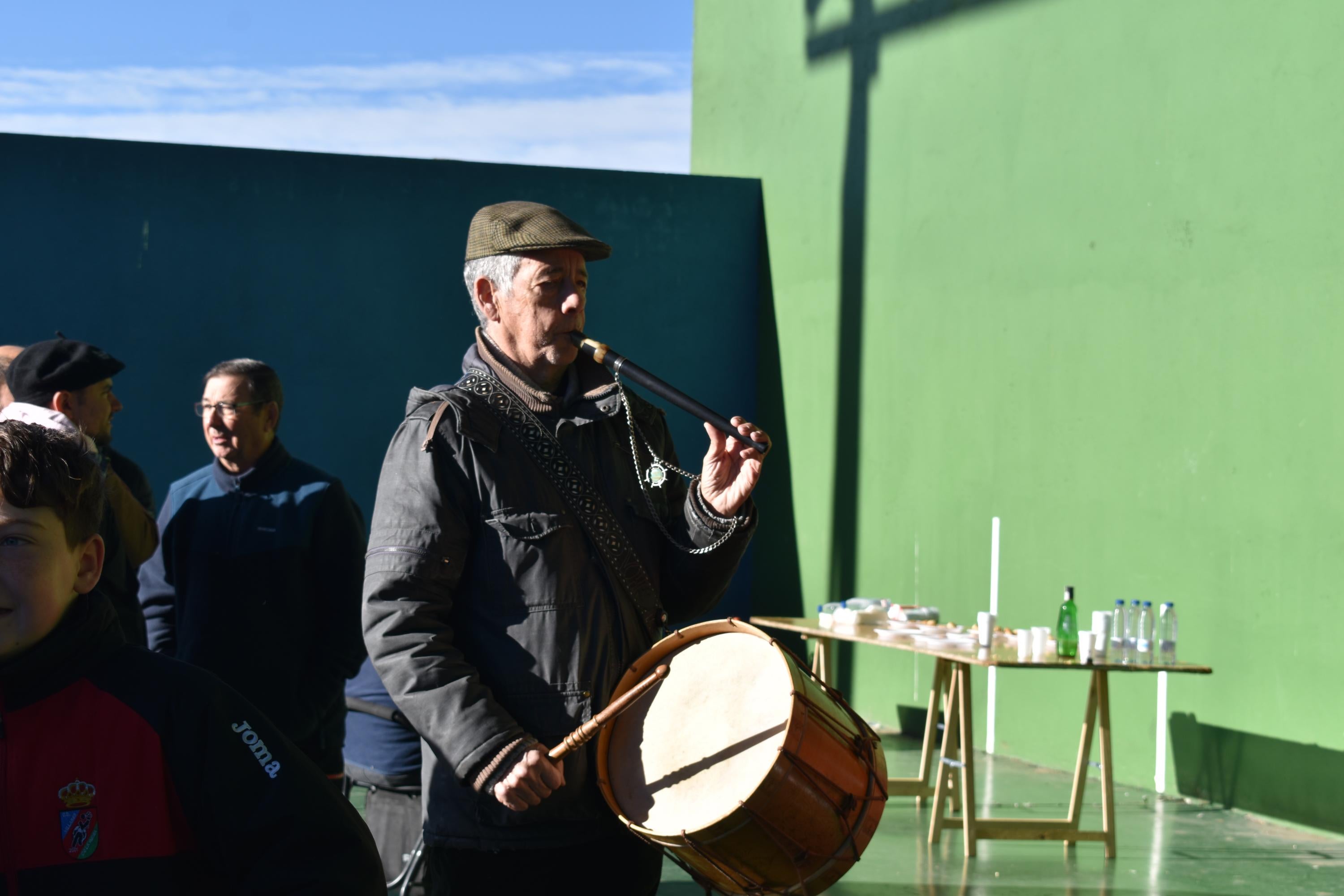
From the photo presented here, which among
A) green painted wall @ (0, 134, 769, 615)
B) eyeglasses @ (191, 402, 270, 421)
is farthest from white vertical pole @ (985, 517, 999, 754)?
eyeglasses @ (191, 402, 270, 421)

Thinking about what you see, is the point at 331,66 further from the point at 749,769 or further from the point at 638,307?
the point at 749,769

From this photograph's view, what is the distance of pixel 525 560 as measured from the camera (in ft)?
6.69

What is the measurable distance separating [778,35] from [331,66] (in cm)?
2293

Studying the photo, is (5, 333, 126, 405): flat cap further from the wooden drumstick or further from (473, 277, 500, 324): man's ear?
the wooden drumstick

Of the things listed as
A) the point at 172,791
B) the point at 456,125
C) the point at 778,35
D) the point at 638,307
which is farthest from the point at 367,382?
the point at 456,125

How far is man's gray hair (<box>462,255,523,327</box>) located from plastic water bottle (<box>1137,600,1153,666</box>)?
331 centimetres

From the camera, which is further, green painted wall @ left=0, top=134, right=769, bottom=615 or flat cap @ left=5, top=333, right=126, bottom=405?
green painted wall @ left=0, top=134, right=769, bottom=615

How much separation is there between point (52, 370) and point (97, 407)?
146 mm

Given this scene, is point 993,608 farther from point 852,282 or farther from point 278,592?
point 278,592

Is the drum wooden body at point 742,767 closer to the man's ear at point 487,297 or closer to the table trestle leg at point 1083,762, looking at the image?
the man's ear at point 487,297

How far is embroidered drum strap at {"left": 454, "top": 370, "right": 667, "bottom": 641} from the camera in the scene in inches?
82.5

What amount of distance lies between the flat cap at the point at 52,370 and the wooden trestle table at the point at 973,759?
2.61 meters

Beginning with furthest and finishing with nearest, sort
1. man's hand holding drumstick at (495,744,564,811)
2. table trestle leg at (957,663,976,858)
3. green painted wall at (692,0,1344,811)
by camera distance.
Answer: green painted wall at (692,0,1344,811)
table trestle leg at (957,663,976,858)
man's hand holding drumstick at (495,744,564,811)

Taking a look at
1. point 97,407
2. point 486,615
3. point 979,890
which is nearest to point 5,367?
point 97,407
